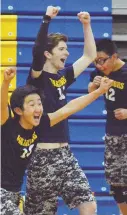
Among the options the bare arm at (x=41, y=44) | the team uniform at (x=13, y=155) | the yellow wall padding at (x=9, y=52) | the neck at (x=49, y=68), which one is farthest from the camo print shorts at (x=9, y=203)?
the yellow wall padding at (x=9, y=52)

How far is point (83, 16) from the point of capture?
19.0 ft

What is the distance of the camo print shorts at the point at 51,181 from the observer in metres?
5.47

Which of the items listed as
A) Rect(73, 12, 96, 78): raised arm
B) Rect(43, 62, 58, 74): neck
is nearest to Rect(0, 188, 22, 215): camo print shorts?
Rect(43, 62, 58, 74): neck

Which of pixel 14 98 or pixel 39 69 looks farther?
pixel 39 69

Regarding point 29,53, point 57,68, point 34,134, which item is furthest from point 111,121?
point 29,53

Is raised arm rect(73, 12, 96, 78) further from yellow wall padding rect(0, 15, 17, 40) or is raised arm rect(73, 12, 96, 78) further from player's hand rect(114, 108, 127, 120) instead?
yellow wall padding rect(0, 15, 17, 40)

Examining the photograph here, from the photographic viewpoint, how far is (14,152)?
4961 mm

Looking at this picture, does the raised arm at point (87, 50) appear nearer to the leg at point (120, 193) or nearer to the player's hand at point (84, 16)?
the player's hand at point (84, 16)

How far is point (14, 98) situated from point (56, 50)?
0.82m

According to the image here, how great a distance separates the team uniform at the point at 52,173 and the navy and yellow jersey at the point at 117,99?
2.10 ft

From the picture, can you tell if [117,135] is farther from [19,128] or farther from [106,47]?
[19,128]

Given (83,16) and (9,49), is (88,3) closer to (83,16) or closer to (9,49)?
(9,49)

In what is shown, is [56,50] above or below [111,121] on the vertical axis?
above

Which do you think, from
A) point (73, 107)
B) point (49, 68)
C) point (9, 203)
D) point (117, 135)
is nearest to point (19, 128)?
point (73, 107)
